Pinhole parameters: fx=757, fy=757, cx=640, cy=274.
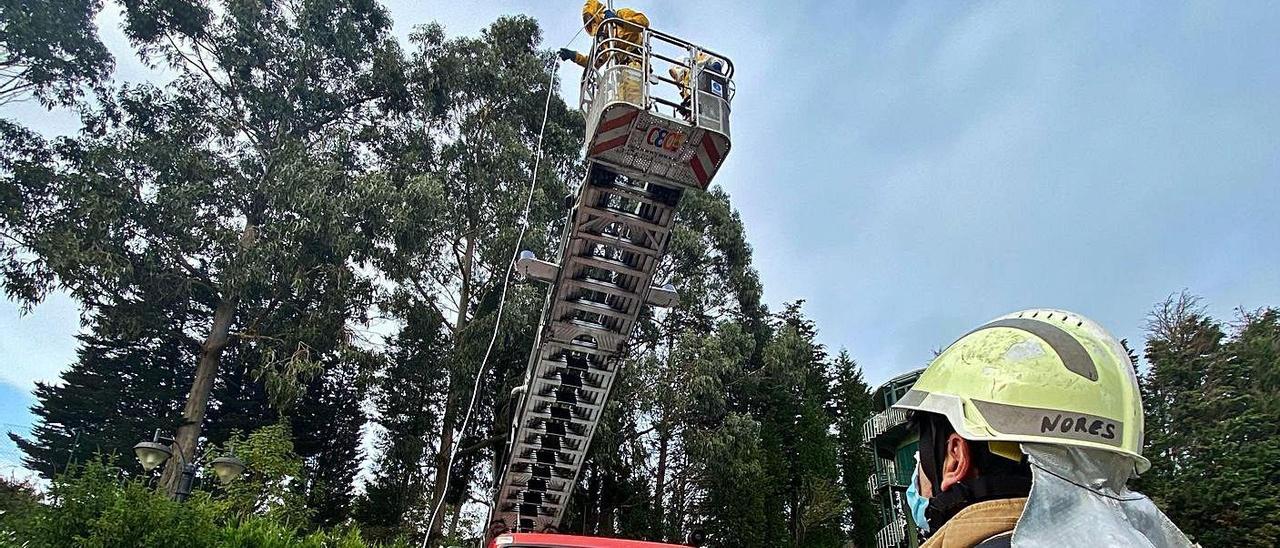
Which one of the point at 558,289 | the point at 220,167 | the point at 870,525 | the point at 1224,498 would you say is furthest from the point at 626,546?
the point at 870,525

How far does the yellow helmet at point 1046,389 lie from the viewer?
5.84 ft

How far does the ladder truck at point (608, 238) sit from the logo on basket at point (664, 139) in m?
0.01

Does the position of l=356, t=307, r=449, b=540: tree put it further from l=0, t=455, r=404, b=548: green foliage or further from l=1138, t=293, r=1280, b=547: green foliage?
l=1138, t=293, r=1280, b=547: green foliage

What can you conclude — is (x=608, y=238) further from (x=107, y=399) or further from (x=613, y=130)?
(x=107, y=399)

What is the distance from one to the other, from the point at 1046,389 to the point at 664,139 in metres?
7.14

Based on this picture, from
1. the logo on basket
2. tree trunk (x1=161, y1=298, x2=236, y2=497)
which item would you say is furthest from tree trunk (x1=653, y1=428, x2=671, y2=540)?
the logo on basket

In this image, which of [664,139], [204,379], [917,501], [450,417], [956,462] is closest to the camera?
[956,462]

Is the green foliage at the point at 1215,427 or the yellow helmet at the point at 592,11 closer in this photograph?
the yellow helmet at the point at 592,11

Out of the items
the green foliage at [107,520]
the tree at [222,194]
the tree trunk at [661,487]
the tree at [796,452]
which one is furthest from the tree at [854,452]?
the green foliage at [107,520]

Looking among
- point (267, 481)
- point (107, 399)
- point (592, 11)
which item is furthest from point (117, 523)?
point (107, 399)

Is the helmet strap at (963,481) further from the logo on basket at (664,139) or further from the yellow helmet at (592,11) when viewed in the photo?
the yellow helmet at (592,11)

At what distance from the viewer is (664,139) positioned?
8664 mm

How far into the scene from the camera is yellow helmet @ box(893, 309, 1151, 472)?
5.84 feet

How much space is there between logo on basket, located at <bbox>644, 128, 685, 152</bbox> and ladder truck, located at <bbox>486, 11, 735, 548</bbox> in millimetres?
11
